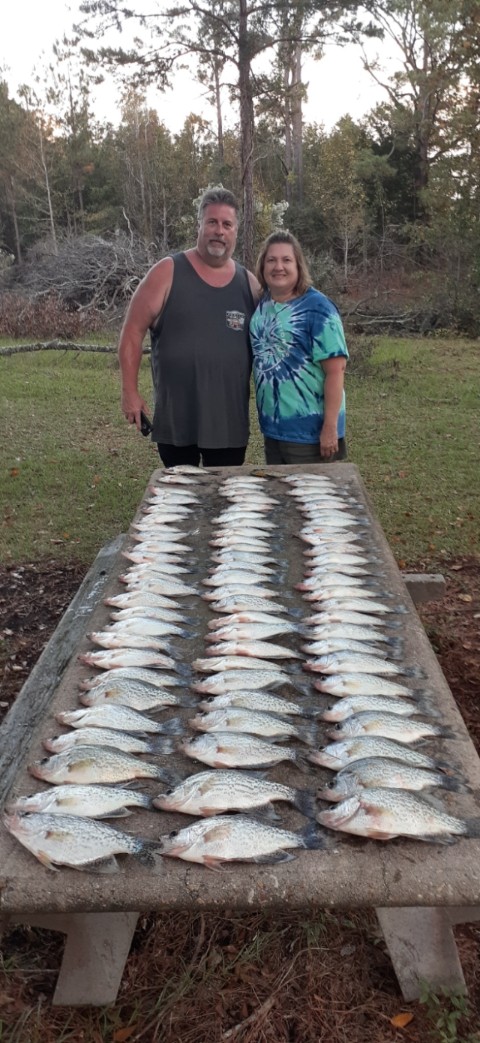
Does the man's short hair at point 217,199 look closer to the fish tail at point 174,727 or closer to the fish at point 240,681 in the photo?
the fish at point 240,681

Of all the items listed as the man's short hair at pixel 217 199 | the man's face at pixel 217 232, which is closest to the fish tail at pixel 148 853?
the man's face at pixel 217 232

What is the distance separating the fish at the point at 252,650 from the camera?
2.89 meters

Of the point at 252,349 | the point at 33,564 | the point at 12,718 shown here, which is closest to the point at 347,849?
the point at 12,718

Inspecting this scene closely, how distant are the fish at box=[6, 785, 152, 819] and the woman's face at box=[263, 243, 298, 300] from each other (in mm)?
3096

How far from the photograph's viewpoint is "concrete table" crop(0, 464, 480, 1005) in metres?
1.84

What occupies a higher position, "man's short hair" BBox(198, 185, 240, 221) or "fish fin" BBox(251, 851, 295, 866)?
"man's short hair" BBox(198, 185, 240, 221)

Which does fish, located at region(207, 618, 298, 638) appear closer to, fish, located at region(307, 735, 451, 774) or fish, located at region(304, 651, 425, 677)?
fish, located at region(304, 651, 425, 677)

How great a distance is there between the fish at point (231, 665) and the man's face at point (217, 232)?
8.66 ft

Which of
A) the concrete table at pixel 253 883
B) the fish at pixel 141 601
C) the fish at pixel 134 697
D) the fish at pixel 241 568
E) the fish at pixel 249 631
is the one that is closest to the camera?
the concrete table at pixel 253 883

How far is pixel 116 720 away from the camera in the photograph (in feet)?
8.05

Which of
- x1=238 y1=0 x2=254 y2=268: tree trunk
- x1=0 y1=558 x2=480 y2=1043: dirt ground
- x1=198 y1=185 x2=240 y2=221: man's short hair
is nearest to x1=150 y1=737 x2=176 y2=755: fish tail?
x1=0 y1=558 x2=480 y2=1043: dirt ground

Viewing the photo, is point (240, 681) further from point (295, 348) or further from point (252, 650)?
point (295, 348)

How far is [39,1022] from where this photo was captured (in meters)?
2.30

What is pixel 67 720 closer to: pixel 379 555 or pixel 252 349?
pixel 379 555
